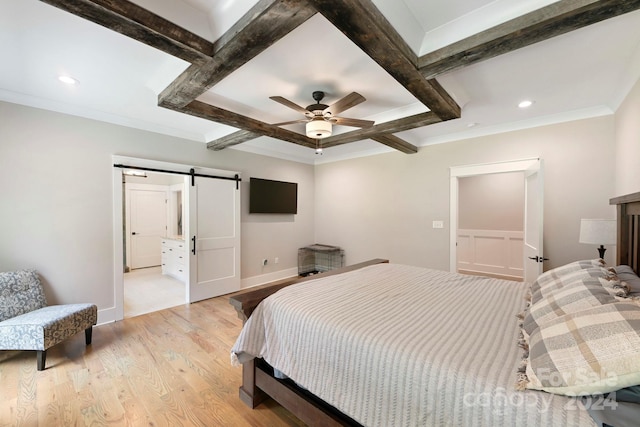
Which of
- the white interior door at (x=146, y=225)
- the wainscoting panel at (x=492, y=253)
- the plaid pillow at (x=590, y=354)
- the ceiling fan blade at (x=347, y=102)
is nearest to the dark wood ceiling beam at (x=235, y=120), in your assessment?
the ceiling fan blade at (x=347, y=102)

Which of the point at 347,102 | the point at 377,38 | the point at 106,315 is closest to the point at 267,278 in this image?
the point at 106,315

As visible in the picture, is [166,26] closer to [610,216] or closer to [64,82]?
[64,82]

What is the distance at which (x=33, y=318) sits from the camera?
7.38 feet

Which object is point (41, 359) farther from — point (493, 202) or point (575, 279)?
point (493, 202)

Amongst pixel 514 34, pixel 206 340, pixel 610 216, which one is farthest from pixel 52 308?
pixel 610 216

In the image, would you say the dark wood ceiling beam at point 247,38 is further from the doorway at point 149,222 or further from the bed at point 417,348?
the doorway at point 149,222

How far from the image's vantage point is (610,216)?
9.28 ft

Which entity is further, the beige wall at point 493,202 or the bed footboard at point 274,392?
the beige wall at point 493,202

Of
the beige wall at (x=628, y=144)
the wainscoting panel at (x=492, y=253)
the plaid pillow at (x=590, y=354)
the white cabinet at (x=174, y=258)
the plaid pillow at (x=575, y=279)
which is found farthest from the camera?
the wainscoting panel at (x=492, y=253)

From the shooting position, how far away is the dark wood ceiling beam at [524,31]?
1328 millimetres

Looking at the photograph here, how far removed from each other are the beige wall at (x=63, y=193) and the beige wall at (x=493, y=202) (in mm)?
5748

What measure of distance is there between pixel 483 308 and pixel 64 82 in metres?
3.94

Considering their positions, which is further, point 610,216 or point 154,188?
point 154,188

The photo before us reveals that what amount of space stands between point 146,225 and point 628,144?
8165 millimetres
